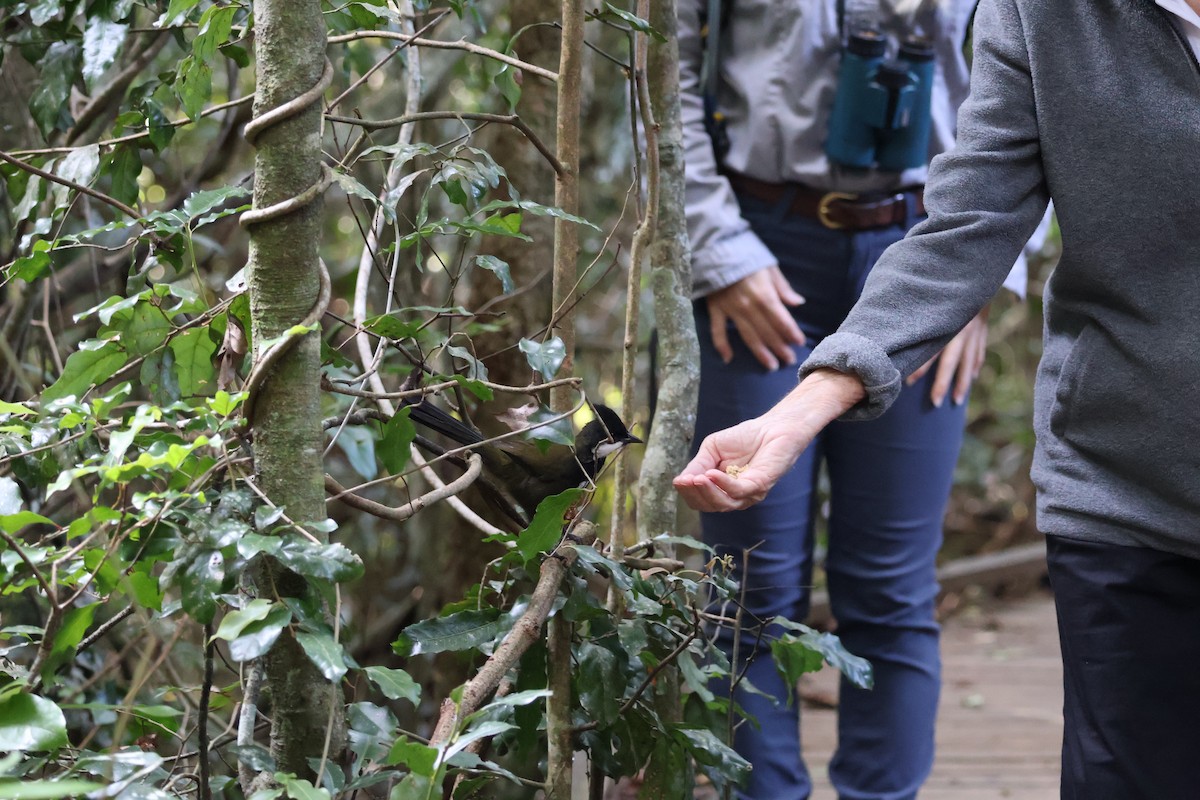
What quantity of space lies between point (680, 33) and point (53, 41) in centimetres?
107

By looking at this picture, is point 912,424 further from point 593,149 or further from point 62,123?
point 593,149

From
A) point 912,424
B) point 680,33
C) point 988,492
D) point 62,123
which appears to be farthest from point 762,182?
point 988,492

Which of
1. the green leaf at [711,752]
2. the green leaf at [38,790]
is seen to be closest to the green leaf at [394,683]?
the green leaf at [38,790]

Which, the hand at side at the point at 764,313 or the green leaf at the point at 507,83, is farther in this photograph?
the hand at side at the point at 764,313

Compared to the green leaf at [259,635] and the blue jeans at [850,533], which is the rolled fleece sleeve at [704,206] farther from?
the green leaf at [259,635]

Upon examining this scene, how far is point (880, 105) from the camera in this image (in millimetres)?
2084

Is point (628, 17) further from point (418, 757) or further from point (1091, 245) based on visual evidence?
point (418, 757)

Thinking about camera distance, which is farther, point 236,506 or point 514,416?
point 514,416

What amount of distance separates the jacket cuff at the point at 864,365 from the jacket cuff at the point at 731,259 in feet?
2.67

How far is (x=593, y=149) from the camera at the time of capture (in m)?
4.22

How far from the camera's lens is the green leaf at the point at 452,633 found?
1.34 meters

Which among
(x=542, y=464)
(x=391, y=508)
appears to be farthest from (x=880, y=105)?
(x=391, y=508)

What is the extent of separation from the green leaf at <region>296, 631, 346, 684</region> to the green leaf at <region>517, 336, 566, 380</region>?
1.41 feet

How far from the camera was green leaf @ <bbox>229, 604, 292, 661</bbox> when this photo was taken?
1.03 meters
